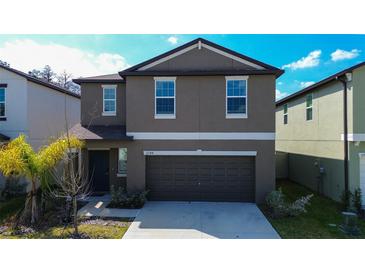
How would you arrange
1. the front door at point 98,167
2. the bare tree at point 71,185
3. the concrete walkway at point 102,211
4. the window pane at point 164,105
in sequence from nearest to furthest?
the bare tree at point 71,185, the concrete walkway at point 102,211, the window pane at point 164,105, the front door at point 98,167

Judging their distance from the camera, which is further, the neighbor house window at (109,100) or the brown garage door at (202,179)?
the neighbor house window at (109,100)

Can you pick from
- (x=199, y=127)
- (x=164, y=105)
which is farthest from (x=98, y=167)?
(x=199, y=127)

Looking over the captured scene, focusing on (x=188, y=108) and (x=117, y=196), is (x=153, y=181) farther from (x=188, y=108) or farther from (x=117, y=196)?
(x=188, y=108)

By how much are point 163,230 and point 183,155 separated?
395 cm

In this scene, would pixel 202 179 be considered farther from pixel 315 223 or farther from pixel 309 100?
pixel 309 100

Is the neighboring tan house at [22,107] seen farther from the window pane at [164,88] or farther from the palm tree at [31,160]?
the window pane at [164,88]

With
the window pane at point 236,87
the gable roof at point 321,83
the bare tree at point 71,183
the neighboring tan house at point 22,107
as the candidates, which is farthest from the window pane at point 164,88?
the gable roof at point 321,83

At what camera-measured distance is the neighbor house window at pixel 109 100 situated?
1257cm

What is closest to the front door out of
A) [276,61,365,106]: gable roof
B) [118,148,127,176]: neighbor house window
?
[118,148,127,176]: neighbor house window

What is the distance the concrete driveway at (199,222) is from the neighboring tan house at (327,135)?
474 cm

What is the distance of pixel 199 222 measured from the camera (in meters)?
8.48

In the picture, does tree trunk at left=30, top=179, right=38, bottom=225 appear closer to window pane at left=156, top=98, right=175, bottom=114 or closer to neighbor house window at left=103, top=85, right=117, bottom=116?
neighbor house window at left=103, top=85, right=117, bottom=116

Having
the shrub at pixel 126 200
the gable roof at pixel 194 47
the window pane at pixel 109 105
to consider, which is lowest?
the shrub at pixel 126 200

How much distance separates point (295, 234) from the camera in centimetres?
759
